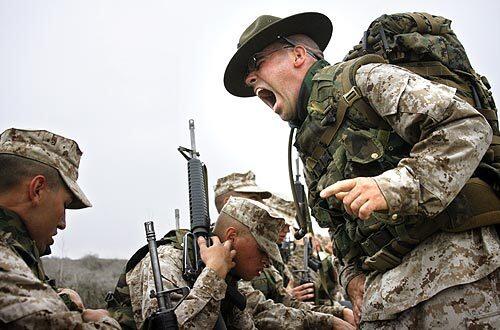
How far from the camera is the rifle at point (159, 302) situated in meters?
3.25

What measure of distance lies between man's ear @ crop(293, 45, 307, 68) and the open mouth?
273mm

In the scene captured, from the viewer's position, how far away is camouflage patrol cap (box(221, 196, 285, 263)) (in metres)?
4.73

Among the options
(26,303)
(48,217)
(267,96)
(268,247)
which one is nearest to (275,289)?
(268,247)

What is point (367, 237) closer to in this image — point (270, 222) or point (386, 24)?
point (386, 24)

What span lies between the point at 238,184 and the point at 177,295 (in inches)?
124

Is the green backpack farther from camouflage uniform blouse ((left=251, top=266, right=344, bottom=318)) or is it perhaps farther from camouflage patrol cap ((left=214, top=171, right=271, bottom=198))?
camouflage patrol cap ((left=214, top=171, right=271, bottom=198))

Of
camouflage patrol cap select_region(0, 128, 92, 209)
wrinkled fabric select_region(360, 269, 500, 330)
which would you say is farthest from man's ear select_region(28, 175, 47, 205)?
wrinkled fabric select_region(360, 269, 500, 330)

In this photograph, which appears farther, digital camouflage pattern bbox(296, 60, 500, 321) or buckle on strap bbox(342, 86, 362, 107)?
buckle on strap bbox(342, 86, 362, 107)

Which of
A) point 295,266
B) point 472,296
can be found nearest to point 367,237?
point 472,296

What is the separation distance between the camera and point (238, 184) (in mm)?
7031

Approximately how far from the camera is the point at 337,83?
3.04 metres

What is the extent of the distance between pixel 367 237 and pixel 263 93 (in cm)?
125

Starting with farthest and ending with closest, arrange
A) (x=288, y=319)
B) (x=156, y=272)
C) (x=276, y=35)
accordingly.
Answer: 1. (x=288, y=319)
2. (x=276, y=35)
3. (x=156, y=272)

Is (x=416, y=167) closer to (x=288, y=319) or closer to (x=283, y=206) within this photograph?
(x=288, y=319)
